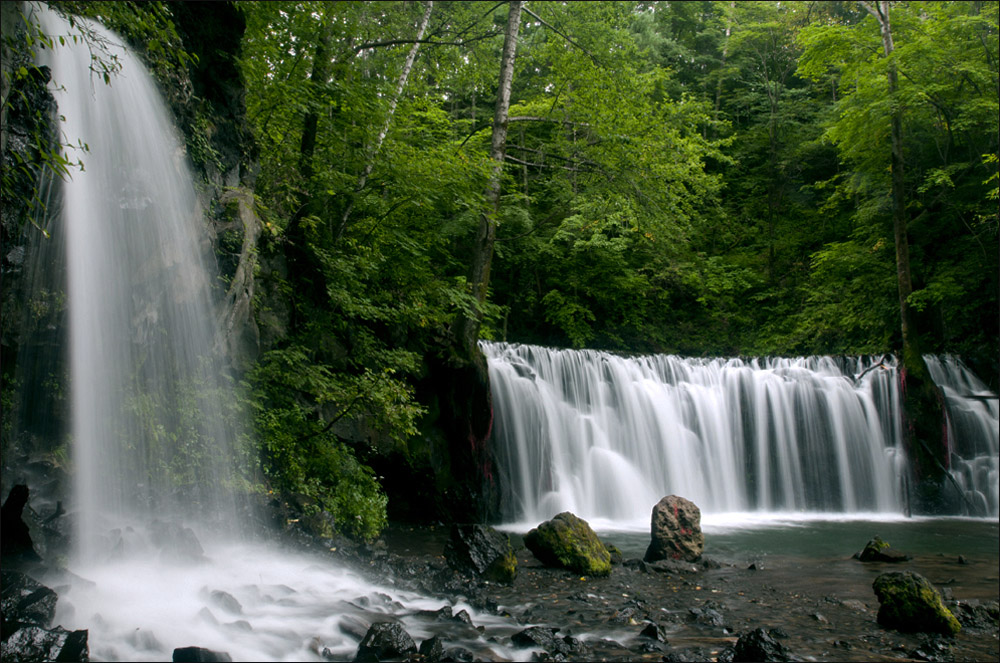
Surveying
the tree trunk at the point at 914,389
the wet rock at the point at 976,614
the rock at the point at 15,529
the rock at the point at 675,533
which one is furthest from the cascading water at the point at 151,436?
the tree trunk at the point at 914,389

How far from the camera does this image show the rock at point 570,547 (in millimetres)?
7578

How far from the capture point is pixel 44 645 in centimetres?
384

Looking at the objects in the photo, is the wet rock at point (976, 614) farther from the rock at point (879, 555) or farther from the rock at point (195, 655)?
the rock at point (195, 655)

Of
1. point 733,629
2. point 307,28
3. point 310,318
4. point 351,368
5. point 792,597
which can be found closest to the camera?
point 733,629

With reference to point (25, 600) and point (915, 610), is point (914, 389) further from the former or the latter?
point (25, 600)

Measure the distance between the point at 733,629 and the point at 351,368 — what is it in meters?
6.37

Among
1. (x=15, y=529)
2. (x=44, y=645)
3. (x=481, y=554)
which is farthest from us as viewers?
(x=481, y=554)

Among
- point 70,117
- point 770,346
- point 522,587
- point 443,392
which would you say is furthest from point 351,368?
point 770,346

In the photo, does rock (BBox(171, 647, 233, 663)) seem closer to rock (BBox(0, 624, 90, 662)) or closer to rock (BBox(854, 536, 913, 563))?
→ rock (BBox(0, 624, 90, 662))

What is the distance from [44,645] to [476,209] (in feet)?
26.7

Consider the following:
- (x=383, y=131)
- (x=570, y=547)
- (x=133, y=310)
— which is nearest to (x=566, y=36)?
(x=383, y=131)

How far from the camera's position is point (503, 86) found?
38.7 feet

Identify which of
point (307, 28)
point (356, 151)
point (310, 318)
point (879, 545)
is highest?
point (307, 28)

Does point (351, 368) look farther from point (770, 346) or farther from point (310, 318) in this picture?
point (770, 346)
